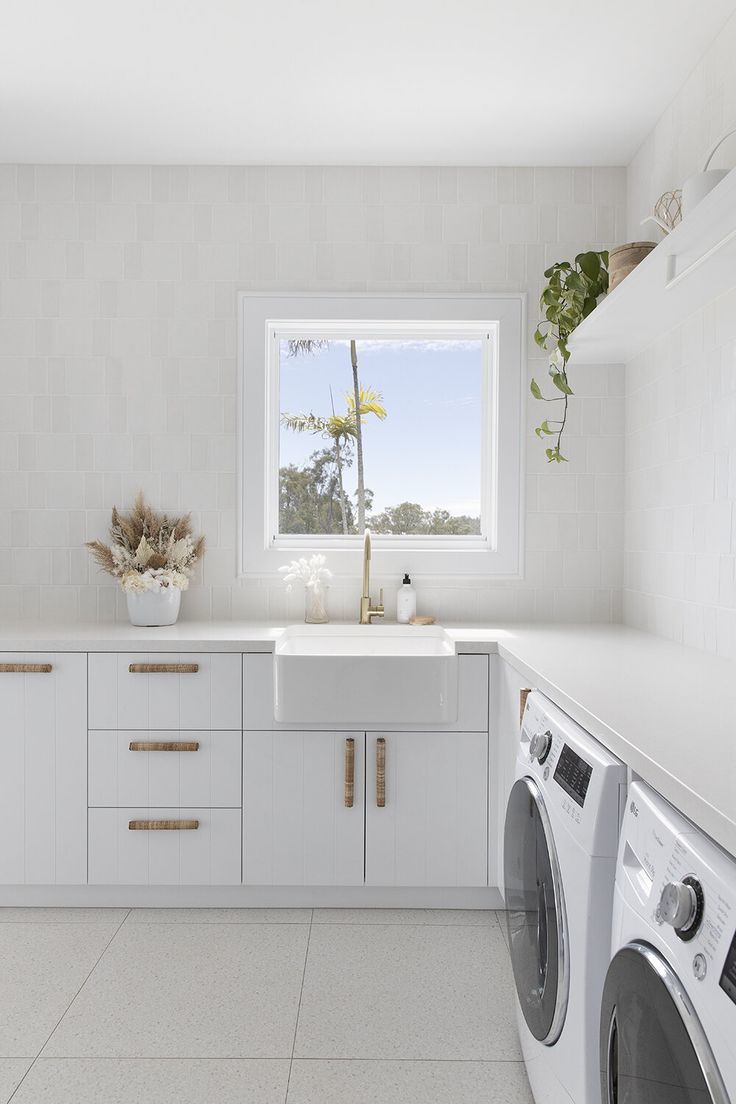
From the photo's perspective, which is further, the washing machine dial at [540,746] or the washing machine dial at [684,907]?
the washing machine dial at [540,746]

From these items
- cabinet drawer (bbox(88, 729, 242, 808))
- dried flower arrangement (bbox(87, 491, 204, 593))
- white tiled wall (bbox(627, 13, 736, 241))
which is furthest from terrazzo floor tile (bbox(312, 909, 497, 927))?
white tiled wall (bbox(627, 13, 736, 241))

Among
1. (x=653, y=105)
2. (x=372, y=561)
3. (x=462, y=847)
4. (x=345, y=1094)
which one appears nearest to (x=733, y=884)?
(x=345, y=1094)

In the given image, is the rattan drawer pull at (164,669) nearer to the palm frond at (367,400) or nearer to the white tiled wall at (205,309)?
the white tiled wall at (205,309)

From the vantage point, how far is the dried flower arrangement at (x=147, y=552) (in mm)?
2820

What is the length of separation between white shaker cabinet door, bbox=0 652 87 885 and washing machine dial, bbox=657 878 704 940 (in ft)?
6.56

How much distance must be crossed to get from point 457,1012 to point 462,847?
55 cm

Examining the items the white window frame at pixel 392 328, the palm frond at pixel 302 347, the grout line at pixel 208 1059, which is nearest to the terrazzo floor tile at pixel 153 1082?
the grout line at pixel 208 1059

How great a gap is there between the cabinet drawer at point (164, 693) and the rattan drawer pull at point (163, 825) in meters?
0.29

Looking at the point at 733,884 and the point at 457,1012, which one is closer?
the point at 733,884

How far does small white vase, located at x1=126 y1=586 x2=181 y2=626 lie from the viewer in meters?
2.83

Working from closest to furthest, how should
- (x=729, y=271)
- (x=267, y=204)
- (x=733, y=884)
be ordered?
(x=733, y=884)
(x=729, y=271)
(x=267, y=204)

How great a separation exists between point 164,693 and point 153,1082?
105cm

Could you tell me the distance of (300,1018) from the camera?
203 cm

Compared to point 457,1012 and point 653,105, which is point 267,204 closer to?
point 653,105
